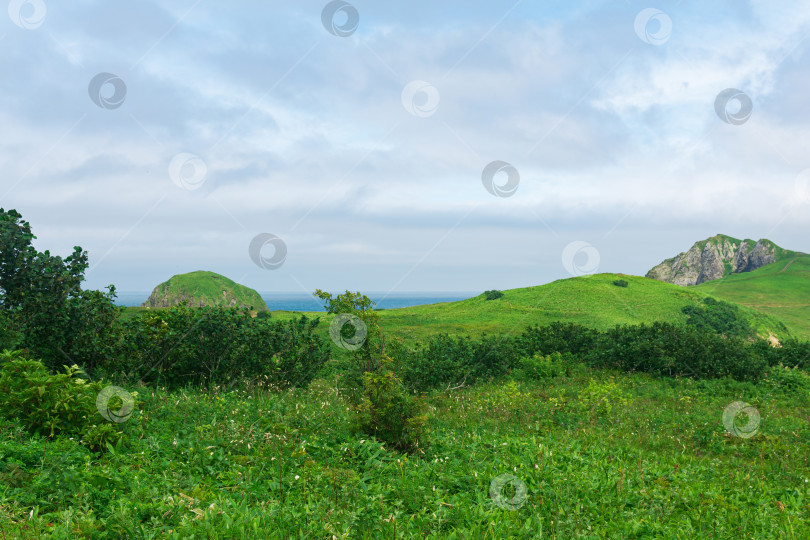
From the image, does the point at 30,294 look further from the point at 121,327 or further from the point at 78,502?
the point at 78,502

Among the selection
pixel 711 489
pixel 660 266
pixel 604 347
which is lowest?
pixel 711 489

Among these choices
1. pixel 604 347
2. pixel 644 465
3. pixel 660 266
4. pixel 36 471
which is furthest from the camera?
pixel 660 266

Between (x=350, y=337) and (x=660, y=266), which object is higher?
(x=660, y=266)

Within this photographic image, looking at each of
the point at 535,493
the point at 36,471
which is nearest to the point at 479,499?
the point at 535,493

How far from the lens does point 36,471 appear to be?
559cm

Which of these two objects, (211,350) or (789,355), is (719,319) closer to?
(789,355)

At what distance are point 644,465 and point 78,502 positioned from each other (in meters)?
7.88

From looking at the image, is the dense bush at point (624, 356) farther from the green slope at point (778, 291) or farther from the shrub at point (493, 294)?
the green slope at point (778, 291)

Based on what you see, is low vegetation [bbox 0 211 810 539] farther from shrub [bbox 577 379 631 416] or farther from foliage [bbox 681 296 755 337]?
foliage [bbox 681 296 755 337]

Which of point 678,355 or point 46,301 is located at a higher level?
point 46,301

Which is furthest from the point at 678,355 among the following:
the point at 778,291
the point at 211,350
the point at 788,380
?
the point at 778,291

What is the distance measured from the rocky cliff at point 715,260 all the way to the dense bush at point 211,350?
97.8 meters

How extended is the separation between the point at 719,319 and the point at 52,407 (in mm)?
41513

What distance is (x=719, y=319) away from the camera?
35.9m
